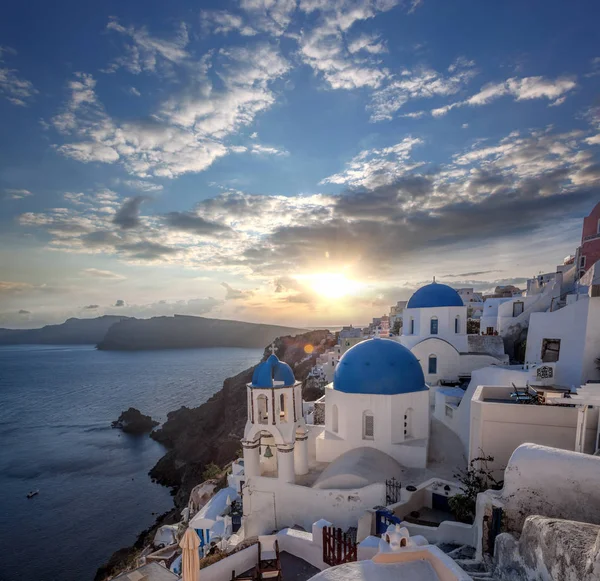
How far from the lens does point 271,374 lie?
45.1 feet

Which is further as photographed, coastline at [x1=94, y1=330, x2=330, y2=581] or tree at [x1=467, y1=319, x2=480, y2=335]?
tree at [x1=467, y1=319, x2=480, y2=335]

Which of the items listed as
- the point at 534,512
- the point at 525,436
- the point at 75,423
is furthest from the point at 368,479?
the point at 75,423

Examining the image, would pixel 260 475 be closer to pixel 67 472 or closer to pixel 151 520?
pixel 151 520

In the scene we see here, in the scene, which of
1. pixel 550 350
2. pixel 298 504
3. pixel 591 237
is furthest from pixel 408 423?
pixel 591 237

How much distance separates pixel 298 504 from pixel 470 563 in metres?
7.12

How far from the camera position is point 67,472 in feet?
130

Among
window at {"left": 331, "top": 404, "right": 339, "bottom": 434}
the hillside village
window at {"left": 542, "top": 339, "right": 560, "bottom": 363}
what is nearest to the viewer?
the hillside village

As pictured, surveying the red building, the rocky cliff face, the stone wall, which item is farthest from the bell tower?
the rocky cliff face

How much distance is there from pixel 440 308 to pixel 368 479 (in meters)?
13.4

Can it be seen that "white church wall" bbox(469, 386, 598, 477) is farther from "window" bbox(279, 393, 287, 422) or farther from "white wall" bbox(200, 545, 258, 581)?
"window" bbox(279, 393, 287, 422)

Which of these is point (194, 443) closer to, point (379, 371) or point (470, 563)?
point (379, 371)

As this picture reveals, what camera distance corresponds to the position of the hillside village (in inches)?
210

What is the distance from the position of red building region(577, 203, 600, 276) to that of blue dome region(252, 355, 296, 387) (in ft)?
62.6

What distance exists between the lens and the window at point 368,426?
1434cm
